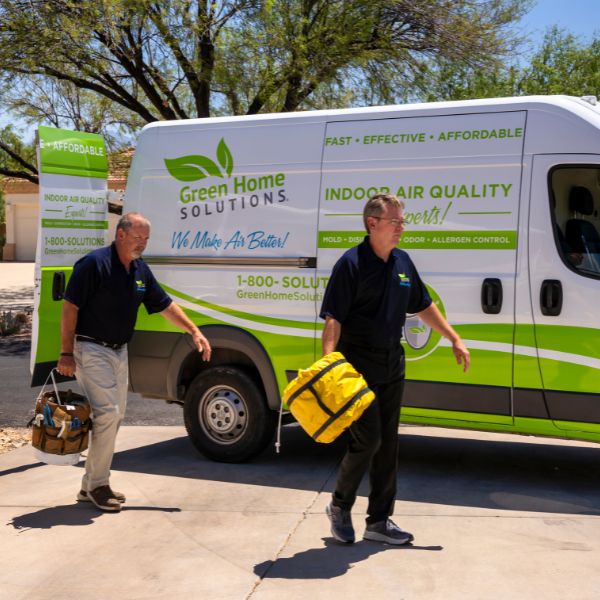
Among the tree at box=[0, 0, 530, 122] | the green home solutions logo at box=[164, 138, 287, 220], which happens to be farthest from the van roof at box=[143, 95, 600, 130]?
the tree at box=[0, 0, 530, 122]

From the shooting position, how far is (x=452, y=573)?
4582 mm

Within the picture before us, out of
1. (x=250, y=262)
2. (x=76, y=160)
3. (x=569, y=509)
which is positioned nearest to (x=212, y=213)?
(x=250, y=262)

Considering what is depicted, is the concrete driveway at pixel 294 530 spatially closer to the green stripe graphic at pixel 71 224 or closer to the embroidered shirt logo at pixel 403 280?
the embroidered shirt logo at pixel 403 280

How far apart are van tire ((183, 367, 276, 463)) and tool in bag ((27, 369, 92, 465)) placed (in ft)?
4.57

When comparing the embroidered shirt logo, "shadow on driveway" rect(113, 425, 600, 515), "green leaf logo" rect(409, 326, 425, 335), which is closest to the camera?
the embroidered shirt logo

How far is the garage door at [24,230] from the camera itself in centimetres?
5006

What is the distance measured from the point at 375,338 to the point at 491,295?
150cm

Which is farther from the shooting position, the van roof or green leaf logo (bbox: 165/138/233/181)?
green leaf logo (bbox: 165/138/233/181)

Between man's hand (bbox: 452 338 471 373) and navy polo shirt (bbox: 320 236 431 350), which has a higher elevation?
navy polo shirt (bbox: 320 236 431 350)

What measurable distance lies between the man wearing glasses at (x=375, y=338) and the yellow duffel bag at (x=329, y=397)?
155 millimetres

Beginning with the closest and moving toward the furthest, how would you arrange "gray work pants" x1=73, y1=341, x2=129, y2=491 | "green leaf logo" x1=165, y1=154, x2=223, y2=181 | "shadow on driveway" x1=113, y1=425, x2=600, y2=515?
"gray work pants" x1=73, y1=341, x2=129, y2=491
"shadow on driveway" x1=113, y1=425, x2=600, y2=515
"green leaf logo" x1=165, y1=154, x2=223, y2=181

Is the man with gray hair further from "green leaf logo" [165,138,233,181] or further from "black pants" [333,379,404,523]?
"black pants" [333,379,404,523]

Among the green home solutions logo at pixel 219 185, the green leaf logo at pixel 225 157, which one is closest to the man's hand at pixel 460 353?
the green home solutions logo at pixel 219 185

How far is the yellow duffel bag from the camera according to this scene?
14.9ft
